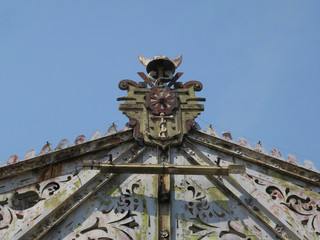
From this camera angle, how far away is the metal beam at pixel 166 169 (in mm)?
13172

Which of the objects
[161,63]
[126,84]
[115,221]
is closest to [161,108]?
[126,84]

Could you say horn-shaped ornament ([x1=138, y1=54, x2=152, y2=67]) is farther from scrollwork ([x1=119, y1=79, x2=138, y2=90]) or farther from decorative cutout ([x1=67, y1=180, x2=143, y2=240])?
decorative cutout ([x1=67, y1=180, x2=143, y2=240])

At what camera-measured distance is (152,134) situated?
46.9 ft

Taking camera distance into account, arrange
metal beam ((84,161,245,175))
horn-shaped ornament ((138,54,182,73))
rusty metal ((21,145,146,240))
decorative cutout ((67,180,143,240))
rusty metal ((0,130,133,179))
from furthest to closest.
Answer: horn-shaped ornament ((138,54,182,73)), rusty metal ((0,130,133,179)), metal beam ((84,161,245,175)), decorative cutout ((67,180,143,240)), rusty metal ((21,145,146,240))

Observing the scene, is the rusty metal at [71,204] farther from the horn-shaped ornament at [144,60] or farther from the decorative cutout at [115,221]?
the horn-shaped ornament at [144,60]

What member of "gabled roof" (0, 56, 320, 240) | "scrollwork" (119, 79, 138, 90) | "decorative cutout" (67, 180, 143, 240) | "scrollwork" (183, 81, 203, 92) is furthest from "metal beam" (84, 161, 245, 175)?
"scrollwork" (183, 81, 203, 92)

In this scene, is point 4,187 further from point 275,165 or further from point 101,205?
point 275,165

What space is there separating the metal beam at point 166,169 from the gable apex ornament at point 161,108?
1.03 m

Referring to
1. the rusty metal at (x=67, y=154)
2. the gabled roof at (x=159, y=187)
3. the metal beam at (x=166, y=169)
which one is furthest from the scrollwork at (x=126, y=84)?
the metal beam at (x=166, y=169)

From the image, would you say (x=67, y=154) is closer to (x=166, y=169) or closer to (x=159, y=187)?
(x=159, y=187)

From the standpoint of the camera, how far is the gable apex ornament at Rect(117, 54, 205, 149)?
1427 cm

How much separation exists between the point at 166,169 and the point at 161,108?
1844mm

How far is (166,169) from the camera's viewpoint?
13.2m

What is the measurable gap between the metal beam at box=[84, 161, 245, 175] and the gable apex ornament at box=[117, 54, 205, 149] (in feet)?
3.39
